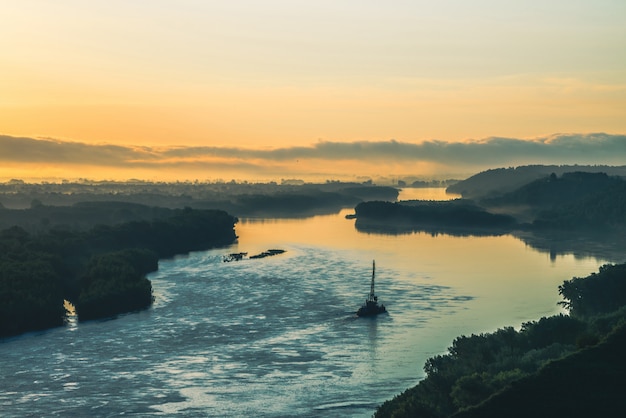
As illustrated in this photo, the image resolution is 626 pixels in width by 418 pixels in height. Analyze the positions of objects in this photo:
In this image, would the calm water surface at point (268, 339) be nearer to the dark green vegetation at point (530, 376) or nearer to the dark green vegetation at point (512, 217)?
the dark green vegetation at point (530, 376)

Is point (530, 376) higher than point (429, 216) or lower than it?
higher

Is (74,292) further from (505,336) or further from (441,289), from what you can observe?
(505,336)

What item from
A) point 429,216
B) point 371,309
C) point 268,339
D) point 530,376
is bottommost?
point 268,339

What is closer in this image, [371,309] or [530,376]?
[530,376]

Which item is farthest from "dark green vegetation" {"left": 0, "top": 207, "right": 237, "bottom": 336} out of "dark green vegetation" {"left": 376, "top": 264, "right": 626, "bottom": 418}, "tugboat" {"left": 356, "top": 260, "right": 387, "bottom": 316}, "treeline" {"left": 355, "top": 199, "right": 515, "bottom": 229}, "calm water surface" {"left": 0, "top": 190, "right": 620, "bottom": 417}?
"treeline" {"left": 355, "top": 199, "right": 515, "bottom": 229}

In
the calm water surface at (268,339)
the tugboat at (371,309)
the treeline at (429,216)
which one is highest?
the treeline at (429,216)

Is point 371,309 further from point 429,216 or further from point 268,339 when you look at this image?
point 429,216

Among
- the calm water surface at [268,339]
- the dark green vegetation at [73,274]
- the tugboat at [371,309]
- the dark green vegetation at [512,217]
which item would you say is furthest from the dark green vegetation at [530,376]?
the dark green vegetation at [512,217]

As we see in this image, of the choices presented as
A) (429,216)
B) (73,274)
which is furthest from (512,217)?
(73,274)
